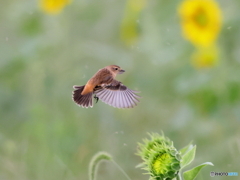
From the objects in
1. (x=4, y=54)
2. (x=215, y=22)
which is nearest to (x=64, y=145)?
(x=4, y=54)

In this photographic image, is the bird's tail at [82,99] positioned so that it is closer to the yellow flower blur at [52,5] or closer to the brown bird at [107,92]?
the brown bird at [107,92]

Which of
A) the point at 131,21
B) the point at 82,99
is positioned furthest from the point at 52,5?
the point at 82,99

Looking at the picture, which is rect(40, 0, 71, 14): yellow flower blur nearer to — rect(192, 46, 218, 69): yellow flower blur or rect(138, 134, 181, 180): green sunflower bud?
rect(192, 46, 218, 69): yellow flower blur

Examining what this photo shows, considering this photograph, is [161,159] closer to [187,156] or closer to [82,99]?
[187,156]

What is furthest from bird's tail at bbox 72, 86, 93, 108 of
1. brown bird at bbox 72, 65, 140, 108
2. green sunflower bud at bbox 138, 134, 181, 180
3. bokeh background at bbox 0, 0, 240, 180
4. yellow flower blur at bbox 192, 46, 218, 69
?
yellow flower blur at bbox 192, 46, 218, 69

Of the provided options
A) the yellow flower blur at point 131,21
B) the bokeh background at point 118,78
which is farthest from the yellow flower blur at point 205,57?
the yellow flower blur at point 131,21

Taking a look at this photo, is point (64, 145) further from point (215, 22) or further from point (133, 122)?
point (215, 22)

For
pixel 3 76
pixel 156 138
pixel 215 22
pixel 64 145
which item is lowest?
pixel 156 138
